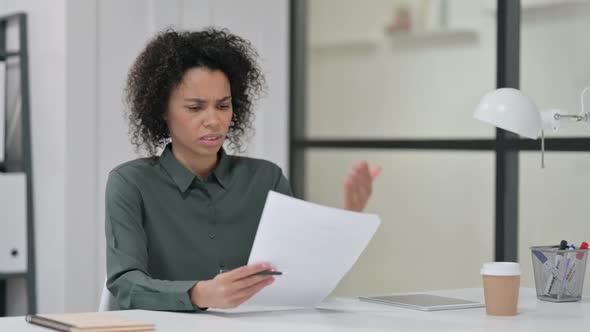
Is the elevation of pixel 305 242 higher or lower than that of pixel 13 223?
higher

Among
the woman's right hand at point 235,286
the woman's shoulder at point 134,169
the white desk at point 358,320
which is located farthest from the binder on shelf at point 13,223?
the woman's right hand at point 235,286

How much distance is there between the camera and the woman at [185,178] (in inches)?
92.0

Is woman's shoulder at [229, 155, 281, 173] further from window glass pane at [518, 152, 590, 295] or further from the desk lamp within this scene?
window glass pane at [518, 152, 590, 295]

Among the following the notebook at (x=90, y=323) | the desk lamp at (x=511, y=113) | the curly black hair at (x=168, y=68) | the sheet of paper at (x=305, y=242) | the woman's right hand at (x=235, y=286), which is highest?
the curly black hair at (x=168, y=68)

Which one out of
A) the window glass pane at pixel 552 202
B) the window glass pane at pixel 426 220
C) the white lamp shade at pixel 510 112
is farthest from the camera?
the window glass pane at pixel 426 220

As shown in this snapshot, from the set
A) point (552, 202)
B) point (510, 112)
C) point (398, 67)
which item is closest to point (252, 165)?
point (510, 112)

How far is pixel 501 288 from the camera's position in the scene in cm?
209

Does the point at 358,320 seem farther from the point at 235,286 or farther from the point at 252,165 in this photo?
the point at 252,165

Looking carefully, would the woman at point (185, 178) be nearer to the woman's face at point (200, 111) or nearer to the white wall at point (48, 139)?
the woman's face at point (200, 111)

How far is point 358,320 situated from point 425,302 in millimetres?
298

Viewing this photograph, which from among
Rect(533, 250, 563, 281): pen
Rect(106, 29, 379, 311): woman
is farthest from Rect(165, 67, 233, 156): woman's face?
Rect(533, 250, 563, 281): pen

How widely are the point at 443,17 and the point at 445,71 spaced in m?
0.20

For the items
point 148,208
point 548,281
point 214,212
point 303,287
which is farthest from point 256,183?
point 548,281

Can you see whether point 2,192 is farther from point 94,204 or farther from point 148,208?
point 148,208
